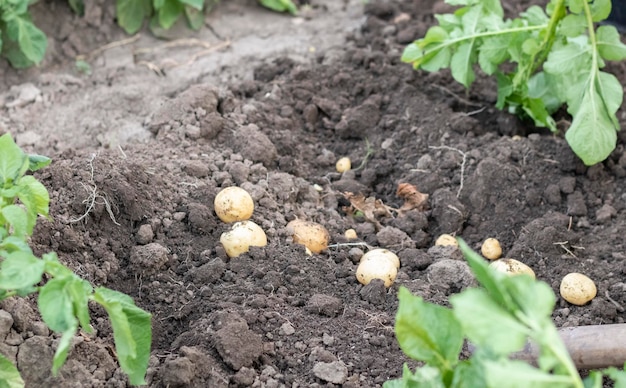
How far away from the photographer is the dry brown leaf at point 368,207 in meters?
3.60

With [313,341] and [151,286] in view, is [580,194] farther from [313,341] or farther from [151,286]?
[151,286]

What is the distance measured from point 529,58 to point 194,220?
1.61m

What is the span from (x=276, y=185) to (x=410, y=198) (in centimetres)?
60

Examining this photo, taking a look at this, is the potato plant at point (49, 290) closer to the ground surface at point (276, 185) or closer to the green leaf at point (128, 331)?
the green leaf at point (128, 331)

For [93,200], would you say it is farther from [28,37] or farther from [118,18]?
[118,18]

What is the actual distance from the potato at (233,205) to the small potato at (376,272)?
484 millimetres

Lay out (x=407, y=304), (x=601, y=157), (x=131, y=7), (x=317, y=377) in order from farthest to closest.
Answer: (x=131, y=7)
(x=601, y=157)
(x=317, y=377)
(x=407, y=304)

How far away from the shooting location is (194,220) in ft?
10.5

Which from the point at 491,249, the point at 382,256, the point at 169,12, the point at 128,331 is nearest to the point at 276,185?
the point at 382,256

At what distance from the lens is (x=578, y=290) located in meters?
3.04

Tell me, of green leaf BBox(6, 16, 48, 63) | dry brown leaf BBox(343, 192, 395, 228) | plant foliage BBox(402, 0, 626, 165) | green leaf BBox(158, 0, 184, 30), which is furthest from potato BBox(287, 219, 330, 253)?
green leaf BBox(158, 0, 184, 30)

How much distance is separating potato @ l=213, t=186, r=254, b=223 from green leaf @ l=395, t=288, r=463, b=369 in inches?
52.5

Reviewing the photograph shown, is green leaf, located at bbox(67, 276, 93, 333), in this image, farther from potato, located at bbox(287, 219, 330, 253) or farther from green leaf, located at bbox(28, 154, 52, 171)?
potato, located at bbox(287, 219, 330, 253)

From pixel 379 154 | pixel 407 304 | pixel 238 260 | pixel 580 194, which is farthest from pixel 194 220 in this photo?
pixel 580 194
